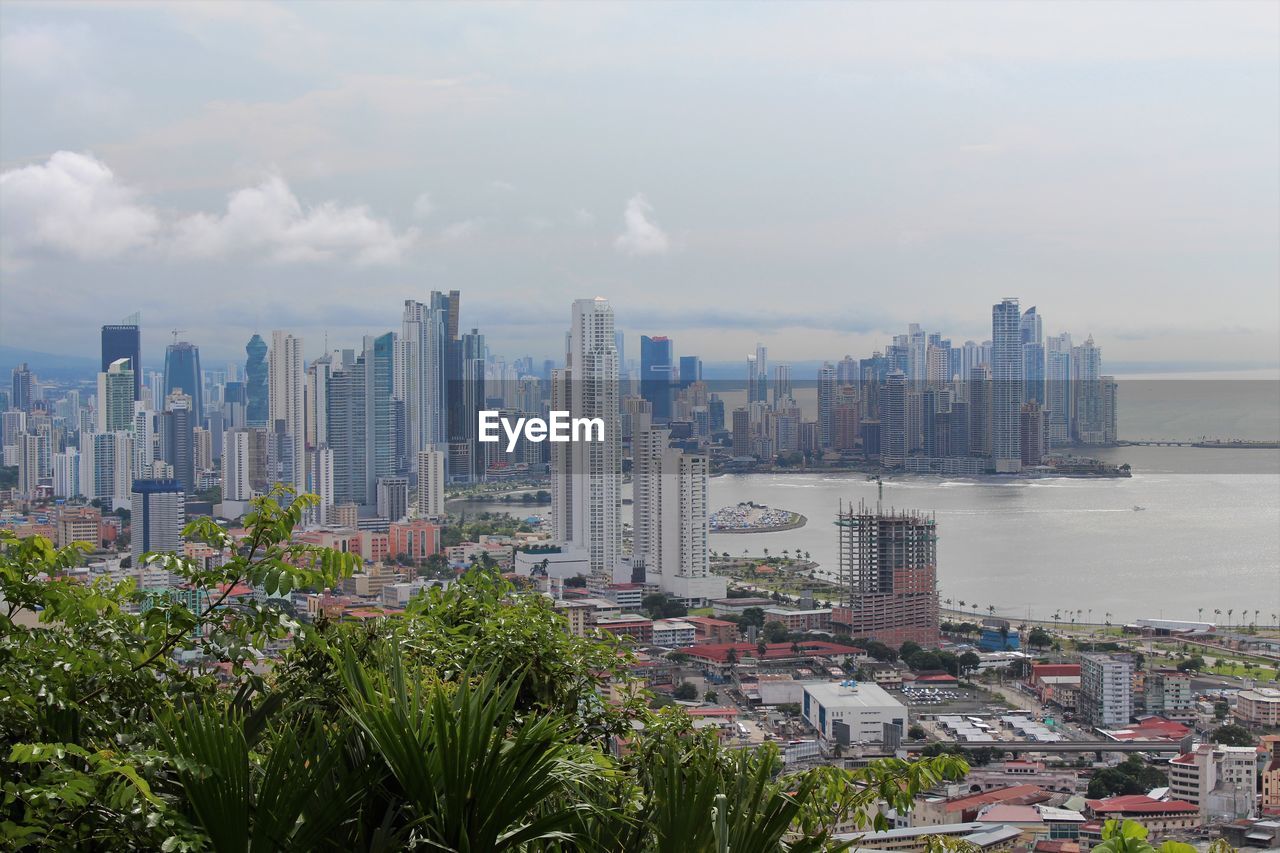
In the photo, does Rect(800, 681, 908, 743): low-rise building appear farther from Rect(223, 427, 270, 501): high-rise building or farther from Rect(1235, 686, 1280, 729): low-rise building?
Rect(223, 427, 270, 501): high-rise building

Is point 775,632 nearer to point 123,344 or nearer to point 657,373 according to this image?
point 657,373

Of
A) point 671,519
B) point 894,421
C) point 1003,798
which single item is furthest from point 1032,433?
point 1003,798

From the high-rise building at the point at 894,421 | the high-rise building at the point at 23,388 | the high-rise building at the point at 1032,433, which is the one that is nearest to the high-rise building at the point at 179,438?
the high-rise building at the point at 23,388

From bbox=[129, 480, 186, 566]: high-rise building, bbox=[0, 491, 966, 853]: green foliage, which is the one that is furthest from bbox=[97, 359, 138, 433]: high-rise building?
bbox=[0, 491, 966, 853]: green foliage

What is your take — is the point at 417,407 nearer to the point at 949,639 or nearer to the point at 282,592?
the point at 949,639

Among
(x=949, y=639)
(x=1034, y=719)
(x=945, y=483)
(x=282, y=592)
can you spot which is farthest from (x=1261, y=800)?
(x=945, y=483)

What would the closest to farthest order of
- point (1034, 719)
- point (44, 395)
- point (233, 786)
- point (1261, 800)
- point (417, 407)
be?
point (233, 786) → point (1261, 800) → point (1034, 719) → point (44, 395) → point (417, 407)

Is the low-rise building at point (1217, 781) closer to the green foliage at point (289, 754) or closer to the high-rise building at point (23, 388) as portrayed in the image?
the green foliage at point (289, 754)
